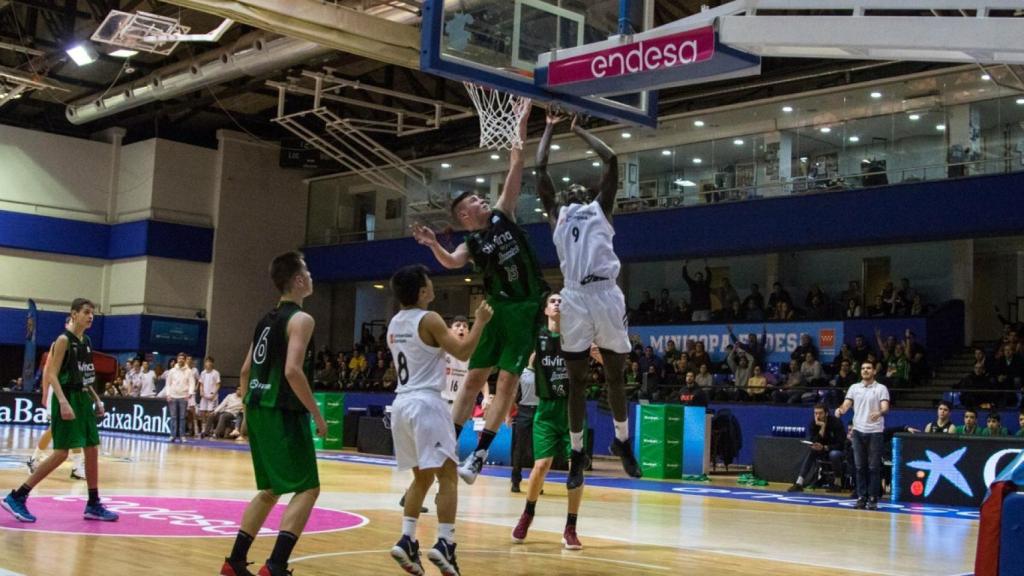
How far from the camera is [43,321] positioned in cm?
3209

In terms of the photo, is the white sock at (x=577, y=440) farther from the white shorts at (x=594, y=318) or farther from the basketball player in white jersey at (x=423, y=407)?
the basketball player in white jersey at (x=423, y=407)

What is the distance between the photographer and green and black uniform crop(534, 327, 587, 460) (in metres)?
9.97

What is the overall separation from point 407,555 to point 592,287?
2593 mm

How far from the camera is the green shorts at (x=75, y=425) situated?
8.95 metres

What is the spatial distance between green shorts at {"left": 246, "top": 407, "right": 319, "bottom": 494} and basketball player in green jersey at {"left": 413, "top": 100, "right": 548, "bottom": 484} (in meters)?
1.54

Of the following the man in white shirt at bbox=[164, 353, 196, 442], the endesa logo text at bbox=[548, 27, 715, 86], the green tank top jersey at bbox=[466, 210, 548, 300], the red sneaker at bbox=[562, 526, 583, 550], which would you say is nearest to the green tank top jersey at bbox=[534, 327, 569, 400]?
the red sneaker at bbox=[562, 526, 583, 550]

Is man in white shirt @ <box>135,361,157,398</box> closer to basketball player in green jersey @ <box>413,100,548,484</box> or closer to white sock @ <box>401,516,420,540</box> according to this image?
basketball player in green jersey @ <box>413,100,548,484</box>

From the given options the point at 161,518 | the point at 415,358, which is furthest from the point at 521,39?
the point at 161,518

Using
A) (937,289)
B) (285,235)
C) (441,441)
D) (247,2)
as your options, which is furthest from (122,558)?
(285,235)

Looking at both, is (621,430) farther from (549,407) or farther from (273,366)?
(273,366)

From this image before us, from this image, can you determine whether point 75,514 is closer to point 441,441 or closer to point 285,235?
point 441,441

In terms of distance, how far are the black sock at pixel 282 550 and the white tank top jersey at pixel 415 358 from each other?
3.45 ft

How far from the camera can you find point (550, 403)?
33.8ft

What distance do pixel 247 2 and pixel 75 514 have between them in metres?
10.6
